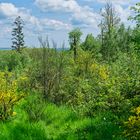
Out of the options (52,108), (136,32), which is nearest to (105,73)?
(52,108)

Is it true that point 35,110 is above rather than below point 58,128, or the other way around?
above

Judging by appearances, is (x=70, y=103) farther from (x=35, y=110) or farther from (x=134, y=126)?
(x=134, y=126)

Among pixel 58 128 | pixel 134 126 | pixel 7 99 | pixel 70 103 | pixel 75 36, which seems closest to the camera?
pixel 134 126

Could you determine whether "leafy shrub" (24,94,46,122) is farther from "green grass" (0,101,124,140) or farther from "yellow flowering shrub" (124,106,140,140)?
"yellow flowering shrub" (124,106,140,140)

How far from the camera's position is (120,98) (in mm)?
12500

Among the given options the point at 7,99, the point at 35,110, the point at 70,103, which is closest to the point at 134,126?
the point at 35,110

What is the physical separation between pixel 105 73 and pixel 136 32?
5.38 meters

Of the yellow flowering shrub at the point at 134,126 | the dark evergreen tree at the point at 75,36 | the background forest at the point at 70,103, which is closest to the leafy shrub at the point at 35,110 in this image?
the background forest at the point at 70,103

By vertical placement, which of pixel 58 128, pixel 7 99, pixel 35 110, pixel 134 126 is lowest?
pixel 58 128

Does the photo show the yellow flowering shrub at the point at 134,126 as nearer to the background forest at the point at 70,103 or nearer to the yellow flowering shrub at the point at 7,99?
the background forest at the point at 70,103

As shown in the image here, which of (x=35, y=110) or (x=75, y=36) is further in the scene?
(x=75, y=36)

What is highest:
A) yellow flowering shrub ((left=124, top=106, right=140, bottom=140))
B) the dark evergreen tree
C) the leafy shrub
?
the dark evergreen tree

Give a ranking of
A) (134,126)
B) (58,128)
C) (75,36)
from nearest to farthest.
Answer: (134,126)
(58,128)
(75,36)

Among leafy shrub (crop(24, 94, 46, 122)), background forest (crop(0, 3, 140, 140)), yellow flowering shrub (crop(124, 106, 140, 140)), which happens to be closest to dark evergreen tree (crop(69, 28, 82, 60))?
background forest (crop(0, 3, 140, 140))
